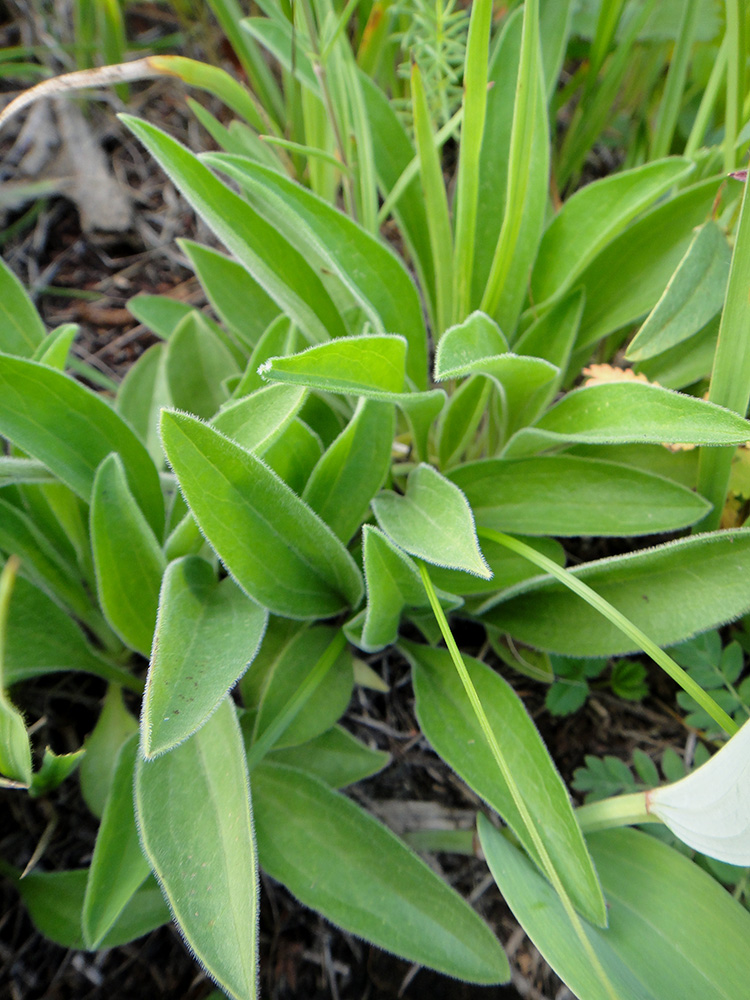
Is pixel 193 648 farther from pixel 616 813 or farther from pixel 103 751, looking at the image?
pixel 616 813

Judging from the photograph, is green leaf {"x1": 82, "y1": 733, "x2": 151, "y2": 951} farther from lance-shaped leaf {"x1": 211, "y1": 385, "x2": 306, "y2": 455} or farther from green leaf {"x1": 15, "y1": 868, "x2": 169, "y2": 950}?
lance-shaped leaf {"x1": 211, "y1": 385, "x2": 306, "y2": 455}

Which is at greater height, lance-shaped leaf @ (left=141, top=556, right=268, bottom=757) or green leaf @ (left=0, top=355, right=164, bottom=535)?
green leaf @ (left=0, top=355, right=164, bottom=535)

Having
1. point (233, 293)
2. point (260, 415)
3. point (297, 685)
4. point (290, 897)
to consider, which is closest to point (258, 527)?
point (260, 415)

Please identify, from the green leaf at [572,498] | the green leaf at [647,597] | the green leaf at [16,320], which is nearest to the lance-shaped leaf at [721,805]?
the green leaf at [647,597]

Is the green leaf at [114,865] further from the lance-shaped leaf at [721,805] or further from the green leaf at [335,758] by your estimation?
the lance-shaped leaf at [721,805]

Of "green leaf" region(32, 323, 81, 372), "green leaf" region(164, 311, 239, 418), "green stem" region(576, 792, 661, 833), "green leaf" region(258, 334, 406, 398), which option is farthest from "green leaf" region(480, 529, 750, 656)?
"green leaf" region(32, 323, 81, 372)

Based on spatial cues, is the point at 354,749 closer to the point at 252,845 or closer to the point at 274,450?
the point at 252,845
